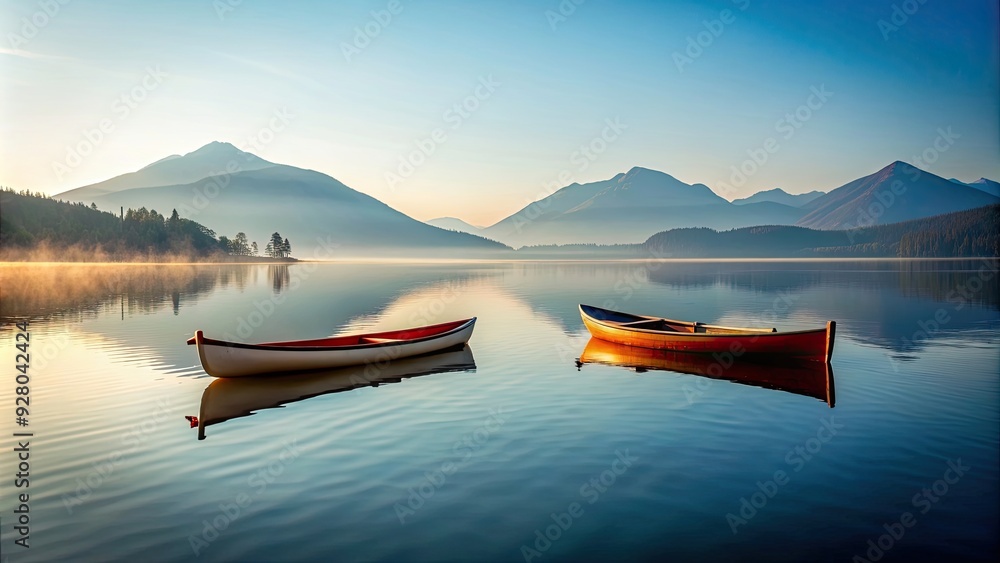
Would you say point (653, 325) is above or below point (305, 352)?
above

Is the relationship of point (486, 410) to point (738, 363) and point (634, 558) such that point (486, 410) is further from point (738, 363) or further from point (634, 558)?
point (738, 363)

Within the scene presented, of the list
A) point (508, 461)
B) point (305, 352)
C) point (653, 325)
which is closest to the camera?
point (508, 461)

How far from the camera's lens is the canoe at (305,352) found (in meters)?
22.7

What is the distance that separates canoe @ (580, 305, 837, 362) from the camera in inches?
1039

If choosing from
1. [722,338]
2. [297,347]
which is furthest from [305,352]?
[722,338]

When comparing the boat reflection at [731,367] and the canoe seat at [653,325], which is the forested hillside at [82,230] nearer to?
the canoe seat at [653,325]

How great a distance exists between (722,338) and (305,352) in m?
18.4

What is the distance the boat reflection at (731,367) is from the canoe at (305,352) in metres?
7.49

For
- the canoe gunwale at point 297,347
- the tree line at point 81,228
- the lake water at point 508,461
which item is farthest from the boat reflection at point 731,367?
the tree line at point 81,228

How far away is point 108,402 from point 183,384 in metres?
3.08

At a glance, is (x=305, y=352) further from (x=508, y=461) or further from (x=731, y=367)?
(x=731, y=367)

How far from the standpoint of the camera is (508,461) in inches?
564

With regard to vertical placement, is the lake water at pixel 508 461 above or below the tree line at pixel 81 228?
below

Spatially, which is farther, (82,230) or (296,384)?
(82,230)
